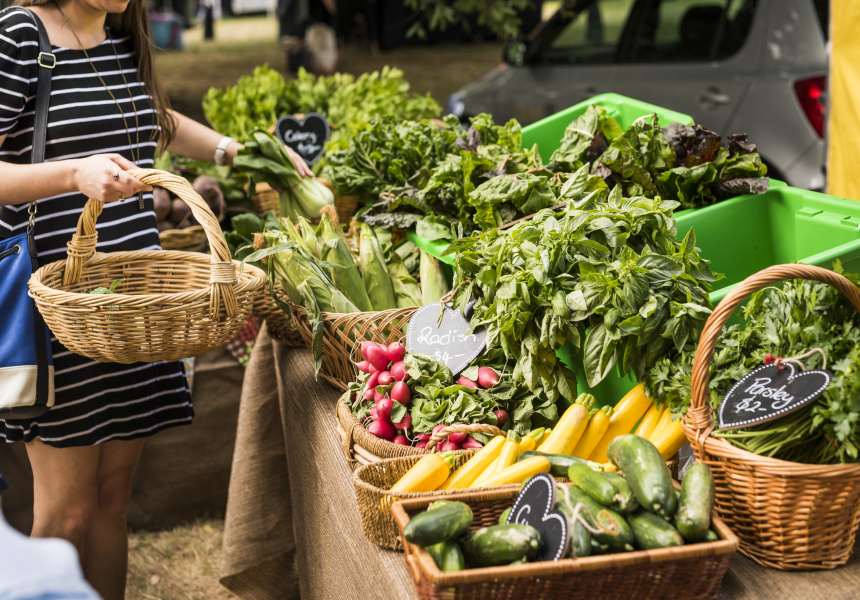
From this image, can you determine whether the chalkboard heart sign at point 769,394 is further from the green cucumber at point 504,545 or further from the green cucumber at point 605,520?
the green cucumber at point 504,545

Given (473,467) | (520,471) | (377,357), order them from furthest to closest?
(377,357) < (473,467) < (520,471)

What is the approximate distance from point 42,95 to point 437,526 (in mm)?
1472

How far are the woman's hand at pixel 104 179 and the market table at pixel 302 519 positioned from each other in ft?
2.44

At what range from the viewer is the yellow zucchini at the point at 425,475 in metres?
1.40

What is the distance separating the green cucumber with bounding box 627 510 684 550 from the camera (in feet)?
3.72

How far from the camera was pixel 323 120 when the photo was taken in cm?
329

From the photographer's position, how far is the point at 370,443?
1599 millimetres

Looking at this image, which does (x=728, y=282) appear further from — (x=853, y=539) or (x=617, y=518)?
(x=617, y=518)

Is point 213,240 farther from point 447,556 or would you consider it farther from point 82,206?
point 447,556

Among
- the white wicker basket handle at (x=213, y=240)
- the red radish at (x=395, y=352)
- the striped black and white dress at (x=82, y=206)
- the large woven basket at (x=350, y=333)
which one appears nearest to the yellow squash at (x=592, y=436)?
the red radish at (x=395, y=352)

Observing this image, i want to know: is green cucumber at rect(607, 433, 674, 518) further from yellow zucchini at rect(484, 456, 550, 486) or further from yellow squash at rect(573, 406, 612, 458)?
yellow squash at rect(573, 406, 612, 458)

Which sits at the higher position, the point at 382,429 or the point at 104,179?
the point at 104,179

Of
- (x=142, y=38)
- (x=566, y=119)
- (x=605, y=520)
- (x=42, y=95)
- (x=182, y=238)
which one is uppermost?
(x=142, y=38)

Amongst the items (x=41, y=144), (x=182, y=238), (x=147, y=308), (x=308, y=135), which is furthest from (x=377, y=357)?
(x=308, y=135)
